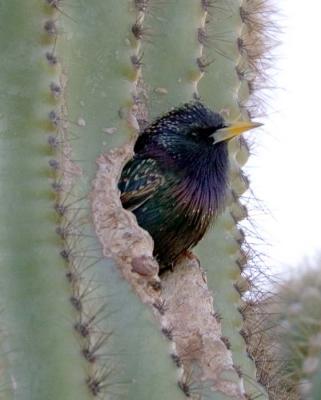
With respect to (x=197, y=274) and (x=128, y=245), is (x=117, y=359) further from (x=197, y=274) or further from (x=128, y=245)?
(x=197, y=274)

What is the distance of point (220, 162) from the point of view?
2.69 meters

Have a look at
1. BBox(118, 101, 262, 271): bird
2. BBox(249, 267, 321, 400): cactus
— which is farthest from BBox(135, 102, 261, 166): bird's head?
BBox(249, 267, 321, 400): cactus

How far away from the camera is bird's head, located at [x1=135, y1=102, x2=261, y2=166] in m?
2.67

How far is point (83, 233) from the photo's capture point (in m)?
2.11

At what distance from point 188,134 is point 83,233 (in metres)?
0.69

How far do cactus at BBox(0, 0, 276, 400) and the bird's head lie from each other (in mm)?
147

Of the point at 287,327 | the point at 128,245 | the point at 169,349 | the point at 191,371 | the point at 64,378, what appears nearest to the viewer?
the point at 64,378

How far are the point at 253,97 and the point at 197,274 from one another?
0.58 m

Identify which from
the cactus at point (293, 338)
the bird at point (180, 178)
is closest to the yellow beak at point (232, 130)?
the bird at point (180, 178)

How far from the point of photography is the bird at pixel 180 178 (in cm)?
263

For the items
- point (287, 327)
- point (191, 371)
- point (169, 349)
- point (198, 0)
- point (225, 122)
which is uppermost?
point (198, 0)

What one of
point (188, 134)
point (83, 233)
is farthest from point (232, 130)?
point (83, 233)

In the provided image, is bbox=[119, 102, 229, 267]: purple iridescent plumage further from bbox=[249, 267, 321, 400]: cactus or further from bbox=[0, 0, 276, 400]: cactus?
bbox=[249, 267, 321, 400]: cactus

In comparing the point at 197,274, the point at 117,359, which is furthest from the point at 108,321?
the point at 197,274
